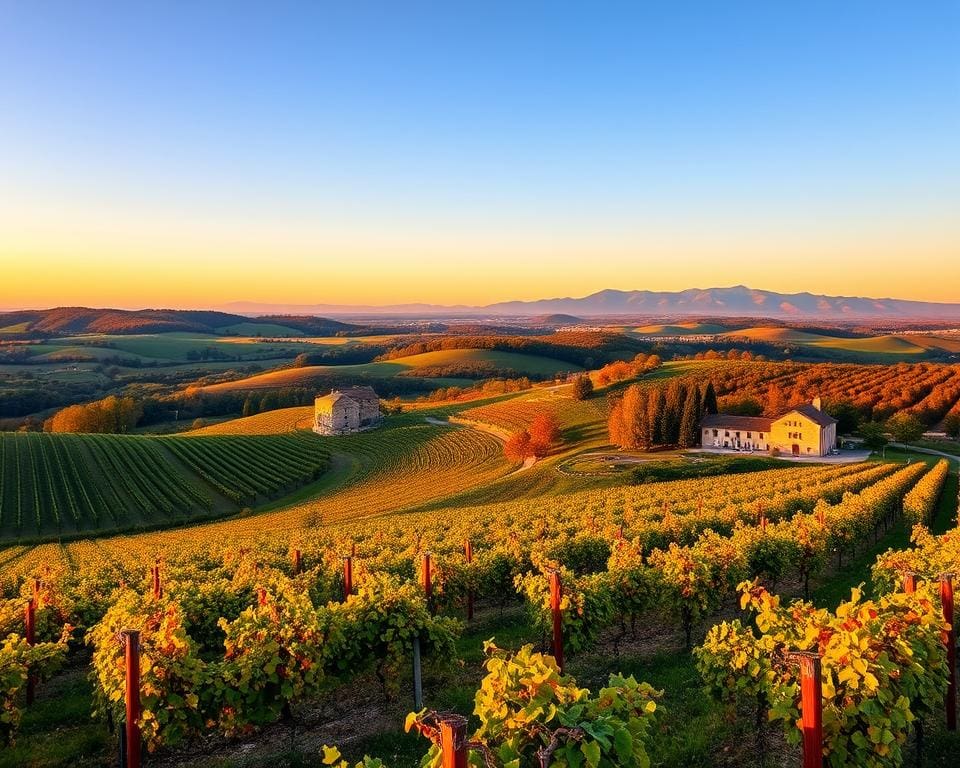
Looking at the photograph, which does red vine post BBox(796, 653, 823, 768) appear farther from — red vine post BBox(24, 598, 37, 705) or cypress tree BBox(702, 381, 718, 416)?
cypress tree BBox(702, 381, 718, 416)

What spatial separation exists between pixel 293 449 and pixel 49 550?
134 ft

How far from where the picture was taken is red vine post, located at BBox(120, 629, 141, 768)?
861 centimetres

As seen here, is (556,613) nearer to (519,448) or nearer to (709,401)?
(519,448)

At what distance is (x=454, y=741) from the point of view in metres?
5.07

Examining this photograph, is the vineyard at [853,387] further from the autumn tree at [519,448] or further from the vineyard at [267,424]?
the vineyard at [267,424]

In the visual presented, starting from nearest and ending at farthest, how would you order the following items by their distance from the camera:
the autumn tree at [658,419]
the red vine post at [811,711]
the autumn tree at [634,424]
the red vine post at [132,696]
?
the red vine post at [811,711]
the red vine post at [132,696]
the autumn tree at [634,424]
the autumn tree at [658,419]

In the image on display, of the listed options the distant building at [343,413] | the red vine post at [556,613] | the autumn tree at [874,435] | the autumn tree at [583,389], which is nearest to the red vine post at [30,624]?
the red vine post at [556,613]

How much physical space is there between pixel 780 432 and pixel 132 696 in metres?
75.2

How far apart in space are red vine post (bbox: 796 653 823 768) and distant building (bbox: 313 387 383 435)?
9530 centimetres

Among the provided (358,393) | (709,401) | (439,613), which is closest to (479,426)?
(358,393)

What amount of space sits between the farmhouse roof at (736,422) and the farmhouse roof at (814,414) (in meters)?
2.80

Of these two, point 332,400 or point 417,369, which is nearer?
point 332,400

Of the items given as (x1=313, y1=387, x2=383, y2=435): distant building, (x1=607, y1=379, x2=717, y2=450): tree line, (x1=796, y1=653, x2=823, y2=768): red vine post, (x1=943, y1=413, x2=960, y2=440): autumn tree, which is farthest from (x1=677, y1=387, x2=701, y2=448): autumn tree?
(x1=796, y1=653, x2=823, y2=768): red vine post

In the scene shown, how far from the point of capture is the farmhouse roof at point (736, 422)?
241 feet
